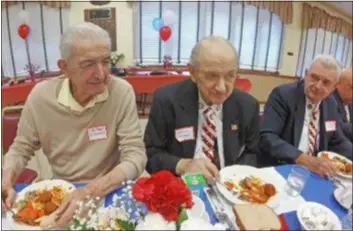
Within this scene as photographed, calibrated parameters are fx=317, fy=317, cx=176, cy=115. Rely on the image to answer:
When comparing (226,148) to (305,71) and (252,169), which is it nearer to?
(252,169)

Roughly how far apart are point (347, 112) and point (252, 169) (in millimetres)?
514

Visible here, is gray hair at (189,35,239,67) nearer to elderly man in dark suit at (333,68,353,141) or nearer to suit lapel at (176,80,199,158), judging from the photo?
suit lapel at (176,80,199,158)

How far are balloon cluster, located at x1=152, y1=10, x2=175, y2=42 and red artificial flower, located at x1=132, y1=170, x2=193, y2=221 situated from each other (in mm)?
4458

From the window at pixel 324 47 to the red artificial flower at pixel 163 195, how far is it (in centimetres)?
42

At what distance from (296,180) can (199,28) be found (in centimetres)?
442

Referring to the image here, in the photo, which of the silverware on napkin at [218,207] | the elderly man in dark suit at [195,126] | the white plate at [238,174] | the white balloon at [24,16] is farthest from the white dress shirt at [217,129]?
the white balloon at [24,16]

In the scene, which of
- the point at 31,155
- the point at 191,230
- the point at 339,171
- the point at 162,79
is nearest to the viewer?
the point at 191,230

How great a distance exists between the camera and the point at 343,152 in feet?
2.56

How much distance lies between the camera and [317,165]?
107 centimetres

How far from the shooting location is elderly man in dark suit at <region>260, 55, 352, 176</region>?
3.45 feet

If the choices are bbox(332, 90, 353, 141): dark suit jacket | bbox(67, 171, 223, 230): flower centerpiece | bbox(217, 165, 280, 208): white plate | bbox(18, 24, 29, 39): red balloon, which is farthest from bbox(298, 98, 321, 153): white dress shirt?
bbox(18, 24, 29, 39): red balloon

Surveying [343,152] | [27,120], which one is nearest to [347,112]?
[343,152]

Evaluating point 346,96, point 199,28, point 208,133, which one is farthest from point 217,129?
point 199,28

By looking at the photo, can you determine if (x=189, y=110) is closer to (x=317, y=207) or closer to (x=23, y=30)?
(x=317, y=207)
